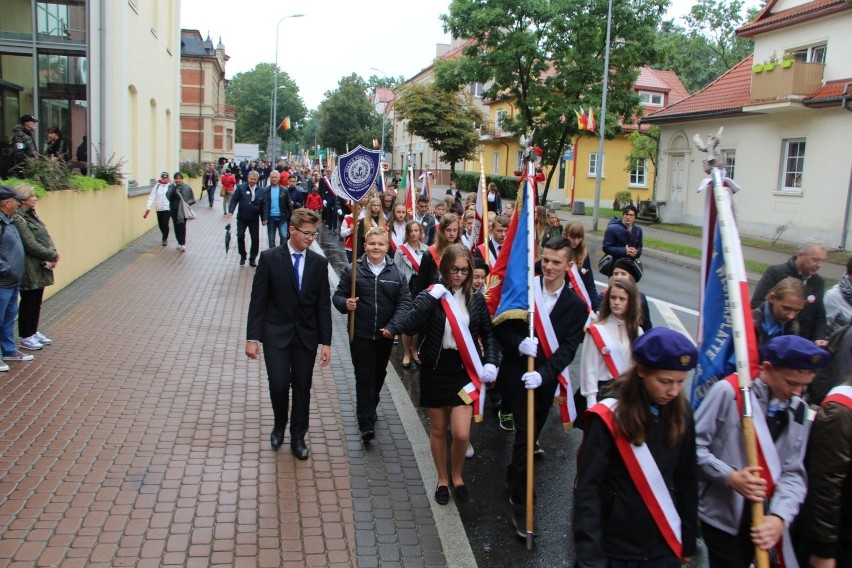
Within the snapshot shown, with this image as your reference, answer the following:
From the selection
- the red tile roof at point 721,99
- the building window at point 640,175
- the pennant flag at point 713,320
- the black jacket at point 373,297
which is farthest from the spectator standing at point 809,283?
the building window at point 640,175

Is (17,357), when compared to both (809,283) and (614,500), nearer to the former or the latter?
(614,500)

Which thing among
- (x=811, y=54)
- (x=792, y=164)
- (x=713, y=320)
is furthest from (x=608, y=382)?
(x=811, y=54)

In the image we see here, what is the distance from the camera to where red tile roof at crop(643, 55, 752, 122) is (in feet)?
89.0

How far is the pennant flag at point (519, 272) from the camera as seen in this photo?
5.32 meters

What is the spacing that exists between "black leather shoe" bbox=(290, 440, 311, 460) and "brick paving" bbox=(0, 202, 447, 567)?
0.07m

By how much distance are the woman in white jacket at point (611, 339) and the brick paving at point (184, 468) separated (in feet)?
4.72

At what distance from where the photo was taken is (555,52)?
28922 millimetres

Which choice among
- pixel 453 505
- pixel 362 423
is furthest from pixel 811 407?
pixel 362 423

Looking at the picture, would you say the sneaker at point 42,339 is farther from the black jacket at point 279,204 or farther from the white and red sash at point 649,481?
the white and red sash at point 649,481

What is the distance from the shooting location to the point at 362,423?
Answer: 638cm

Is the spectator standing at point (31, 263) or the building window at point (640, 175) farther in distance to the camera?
the building window at point (640, 175)

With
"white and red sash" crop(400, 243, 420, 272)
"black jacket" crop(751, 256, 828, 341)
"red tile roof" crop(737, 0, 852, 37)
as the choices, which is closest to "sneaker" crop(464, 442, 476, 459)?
"black jacket" crop(751, 256, 828, 341)

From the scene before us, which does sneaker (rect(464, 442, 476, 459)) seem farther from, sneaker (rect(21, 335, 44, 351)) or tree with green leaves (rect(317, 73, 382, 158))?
tree with green leaves (rect(317, 73, 382, 158))

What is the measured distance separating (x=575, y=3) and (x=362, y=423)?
24896mm
